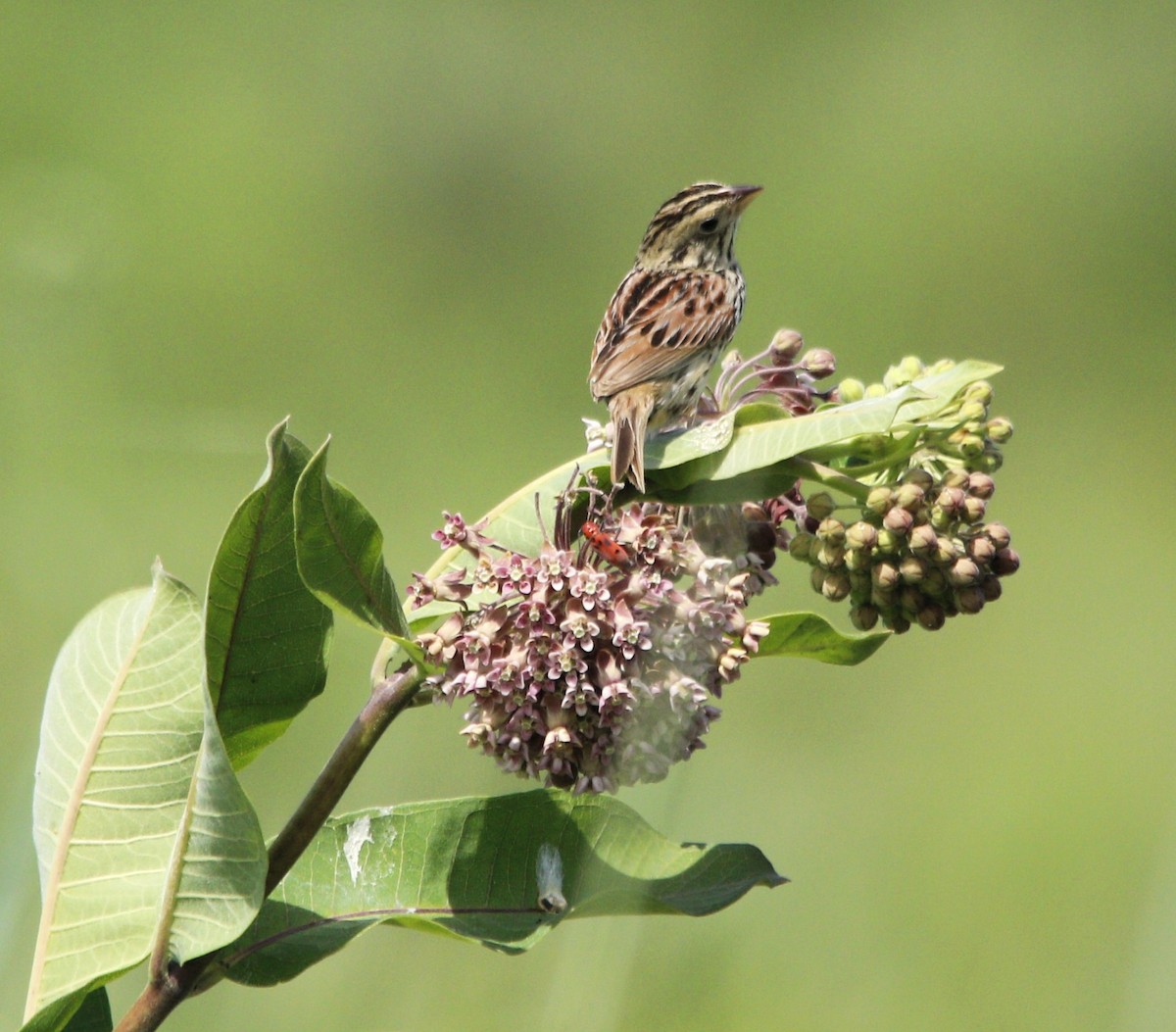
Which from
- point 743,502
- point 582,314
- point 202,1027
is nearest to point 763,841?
point 202,1027

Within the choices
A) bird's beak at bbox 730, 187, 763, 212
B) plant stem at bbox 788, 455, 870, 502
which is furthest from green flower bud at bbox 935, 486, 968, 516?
bird's beak at bbox 730, 187, 763, 212

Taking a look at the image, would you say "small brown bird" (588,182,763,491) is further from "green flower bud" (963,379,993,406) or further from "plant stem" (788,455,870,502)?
"green flower bud" (963,379,993,406)

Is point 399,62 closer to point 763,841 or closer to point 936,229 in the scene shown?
point 936,229

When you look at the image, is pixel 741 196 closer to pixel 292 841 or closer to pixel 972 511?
pixel 972 511

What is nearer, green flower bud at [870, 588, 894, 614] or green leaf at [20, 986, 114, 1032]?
green leaf at [20, 986, 114, 1032]

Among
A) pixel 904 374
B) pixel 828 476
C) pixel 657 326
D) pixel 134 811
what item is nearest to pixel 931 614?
pixel 828 476
